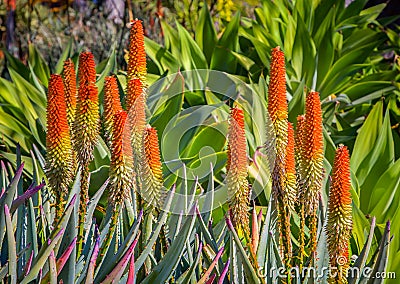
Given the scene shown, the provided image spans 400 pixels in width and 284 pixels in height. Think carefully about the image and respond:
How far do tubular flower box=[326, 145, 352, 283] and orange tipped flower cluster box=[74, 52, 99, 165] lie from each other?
521 mm

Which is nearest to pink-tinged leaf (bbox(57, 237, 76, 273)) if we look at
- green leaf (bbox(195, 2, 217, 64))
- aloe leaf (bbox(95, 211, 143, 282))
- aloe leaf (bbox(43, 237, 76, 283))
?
aloe leaf (bbox(43, 237, 76, 283))

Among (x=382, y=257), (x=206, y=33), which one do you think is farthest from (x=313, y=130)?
(x=206, y=33)

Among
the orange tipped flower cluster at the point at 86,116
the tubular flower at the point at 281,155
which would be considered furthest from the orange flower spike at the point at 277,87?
the orange tipped flower cluster at the point at 86,116

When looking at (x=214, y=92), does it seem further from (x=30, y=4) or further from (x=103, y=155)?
(x=30, y=4)

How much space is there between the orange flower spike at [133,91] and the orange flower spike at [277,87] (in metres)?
0.28

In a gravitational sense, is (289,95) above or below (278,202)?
above

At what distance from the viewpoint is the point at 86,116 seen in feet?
4.61

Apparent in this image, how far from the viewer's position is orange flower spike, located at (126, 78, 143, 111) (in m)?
1.39

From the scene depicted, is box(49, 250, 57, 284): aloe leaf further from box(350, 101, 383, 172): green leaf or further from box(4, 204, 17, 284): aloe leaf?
box(350, 101, 383, 172): green leaf

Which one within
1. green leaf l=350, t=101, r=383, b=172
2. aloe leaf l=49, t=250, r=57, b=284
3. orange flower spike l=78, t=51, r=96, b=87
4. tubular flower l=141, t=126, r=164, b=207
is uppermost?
green leaf l=350, t=101, r=383, b=172

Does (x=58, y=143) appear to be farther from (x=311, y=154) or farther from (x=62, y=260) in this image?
(x=311, y=154)

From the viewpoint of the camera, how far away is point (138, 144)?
1354 mm

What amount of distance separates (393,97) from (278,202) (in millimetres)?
2214

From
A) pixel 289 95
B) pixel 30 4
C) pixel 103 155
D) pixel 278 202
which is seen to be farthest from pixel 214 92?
pixel 30 4
